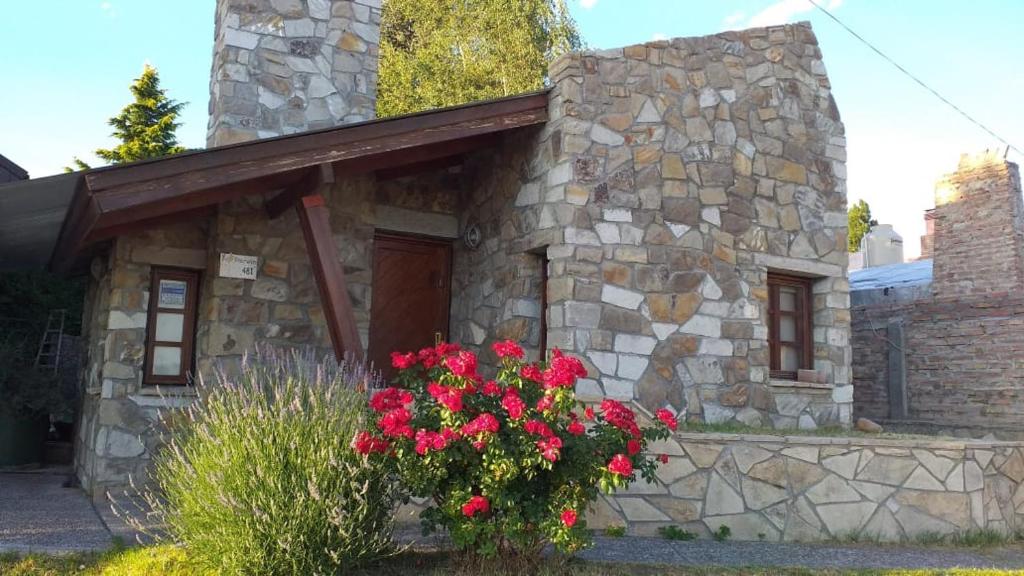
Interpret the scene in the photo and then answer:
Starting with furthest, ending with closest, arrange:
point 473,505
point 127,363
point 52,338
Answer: point 52,338 → point 127,363 → point 473,505

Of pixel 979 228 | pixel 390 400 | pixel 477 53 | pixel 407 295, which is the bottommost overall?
pixel 390 400

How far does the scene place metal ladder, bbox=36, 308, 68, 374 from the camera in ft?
34.1

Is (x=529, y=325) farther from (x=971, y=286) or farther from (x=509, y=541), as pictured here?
(x=971, y=286)

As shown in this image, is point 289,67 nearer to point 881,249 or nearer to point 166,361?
point 166,361

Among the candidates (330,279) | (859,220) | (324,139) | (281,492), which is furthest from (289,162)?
(859,220)

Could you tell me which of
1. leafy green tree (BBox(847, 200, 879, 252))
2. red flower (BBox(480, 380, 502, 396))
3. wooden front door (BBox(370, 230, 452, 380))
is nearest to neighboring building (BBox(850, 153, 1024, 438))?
wooden front door (BBox(370, 230, 452, 380))

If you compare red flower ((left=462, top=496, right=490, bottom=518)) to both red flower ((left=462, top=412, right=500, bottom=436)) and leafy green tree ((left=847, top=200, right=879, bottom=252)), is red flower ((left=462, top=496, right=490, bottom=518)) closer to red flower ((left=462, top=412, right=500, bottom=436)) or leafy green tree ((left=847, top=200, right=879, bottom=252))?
red flower ((left=462, top=412, right=500, bottom=436))

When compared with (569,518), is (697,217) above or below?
above

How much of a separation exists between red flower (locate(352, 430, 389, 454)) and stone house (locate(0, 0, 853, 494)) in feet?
5.86

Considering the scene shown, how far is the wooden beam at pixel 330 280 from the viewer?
5965 millimetres

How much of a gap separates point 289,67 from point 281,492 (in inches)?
202

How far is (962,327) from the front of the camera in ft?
34.6

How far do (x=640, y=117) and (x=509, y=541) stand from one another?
439 centimetres

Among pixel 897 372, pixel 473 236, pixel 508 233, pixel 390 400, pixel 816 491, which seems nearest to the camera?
pixel 390 400
